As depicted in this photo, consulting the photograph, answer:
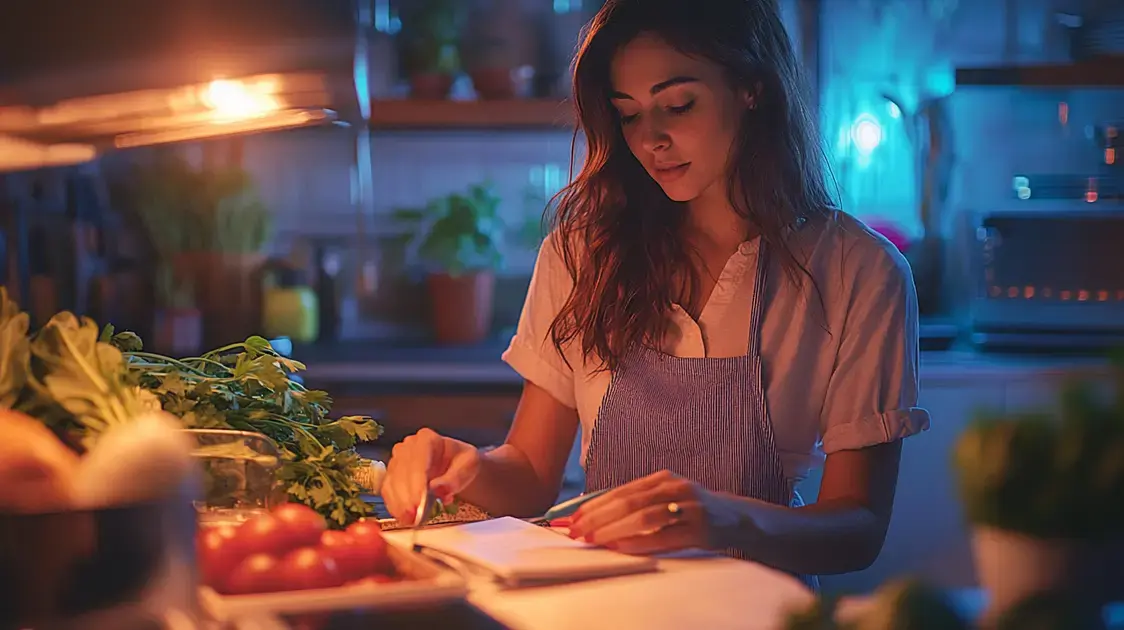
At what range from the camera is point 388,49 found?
3.52 metres

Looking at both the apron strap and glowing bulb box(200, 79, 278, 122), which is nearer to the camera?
the apron strap

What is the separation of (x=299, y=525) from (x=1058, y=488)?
1.96 feet

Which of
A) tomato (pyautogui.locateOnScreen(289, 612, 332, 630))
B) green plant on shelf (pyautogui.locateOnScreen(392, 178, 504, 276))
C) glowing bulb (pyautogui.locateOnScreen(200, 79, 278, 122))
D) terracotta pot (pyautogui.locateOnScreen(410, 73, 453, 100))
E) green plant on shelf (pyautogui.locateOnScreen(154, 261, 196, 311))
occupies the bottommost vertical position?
tomato (pyautogui.locateOnScreen(289, 612, 332, 630))

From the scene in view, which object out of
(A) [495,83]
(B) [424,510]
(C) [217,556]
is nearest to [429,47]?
(A) [495,83]

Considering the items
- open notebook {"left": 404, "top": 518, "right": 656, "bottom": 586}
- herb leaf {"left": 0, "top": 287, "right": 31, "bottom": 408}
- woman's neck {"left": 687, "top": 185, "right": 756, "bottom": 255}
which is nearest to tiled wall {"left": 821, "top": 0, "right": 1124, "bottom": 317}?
woman's neck {"left": 687, "top": 185, "right": 756, "bottom": 255}

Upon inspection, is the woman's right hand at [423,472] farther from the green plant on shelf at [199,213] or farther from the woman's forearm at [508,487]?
the green plant on shelf at [199,213]

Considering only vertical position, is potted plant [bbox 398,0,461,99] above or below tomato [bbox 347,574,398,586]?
above

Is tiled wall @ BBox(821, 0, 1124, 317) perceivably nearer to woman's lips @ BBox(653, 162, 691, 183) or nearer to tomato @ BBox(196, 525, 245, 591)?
woman's lips @ BBox(653, 162, 691, 183)

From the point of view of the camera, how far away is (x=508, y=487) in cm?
158

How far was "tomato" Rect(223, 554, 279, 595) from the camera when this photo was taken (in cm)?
93

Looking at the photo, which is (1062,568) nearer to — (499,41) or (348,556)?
(348,556)

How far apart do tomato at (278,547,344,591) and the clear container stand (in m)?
0.11

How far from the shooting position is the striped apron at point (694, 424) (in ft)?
5.09

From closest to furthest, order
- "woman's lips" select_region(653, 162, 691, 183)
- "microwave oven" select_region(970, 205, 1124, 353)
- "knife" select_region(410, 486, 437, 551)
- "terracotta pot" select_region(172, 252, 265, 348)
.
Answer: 1. "knife" select_region(410, 486, 437, 551)
2. "woman's lips" select_region(653, 162, 691, 183)
3. "microwave oven" select_region(970, 205, 1124, 353)
4. "terracotta pot" select_region(172, 252, 265, 348)
